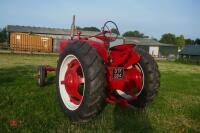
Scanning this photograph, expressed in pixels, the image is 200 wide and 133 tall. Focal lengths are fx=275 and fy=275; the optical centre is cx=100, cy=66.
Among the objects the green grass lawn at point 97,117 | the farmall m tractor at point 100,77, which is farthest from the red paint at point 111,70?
the green grass lawn at point 97,117

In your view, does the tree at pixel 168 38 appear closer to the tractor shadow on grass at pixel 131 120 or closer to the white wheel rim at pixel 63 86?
the tractor shadow on grass at pixel 131 120

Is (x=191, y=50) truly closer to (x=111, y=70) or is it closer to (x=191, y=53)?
(x=191, y=53)

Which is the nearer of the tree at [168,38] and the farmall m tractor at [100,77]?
the farmall m tractor at [100,77]

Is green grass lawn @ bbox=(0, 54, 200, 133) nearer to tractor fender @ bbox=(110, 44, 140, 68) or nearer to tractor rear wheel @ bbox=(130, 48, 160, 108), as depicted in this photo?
tractor rear wheel @ bbox=(130, 48, 160, 108)

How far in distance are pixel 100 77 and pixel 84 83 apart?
0.99ft

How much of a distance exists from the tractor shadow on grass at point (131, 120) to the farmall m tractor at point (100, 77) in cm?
22

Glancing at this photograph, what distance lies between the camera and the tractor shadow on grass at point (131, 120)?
421cm

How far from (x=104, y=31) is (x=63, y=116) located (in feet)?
6.14

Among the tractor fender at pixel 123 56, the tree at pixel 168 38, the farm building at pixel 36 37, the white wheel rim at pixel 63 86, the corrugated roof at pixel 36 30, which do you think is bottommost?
the white wheel rim at pixel 63 86

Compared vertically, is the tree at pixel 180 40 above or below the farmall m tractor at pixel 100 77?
above

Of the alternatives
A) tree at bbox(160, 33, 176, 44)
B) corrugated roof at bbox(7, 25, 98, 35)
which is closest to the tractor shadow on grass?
corrugated roof at bbox(7, 25, 98, 35)

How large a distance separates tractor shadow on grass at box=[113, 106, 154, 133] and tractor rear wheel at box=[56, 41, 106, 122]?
1.44 feet

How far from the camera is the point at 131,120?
4660 mm

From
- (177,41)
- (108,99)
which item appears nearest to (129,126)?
(108,99)
